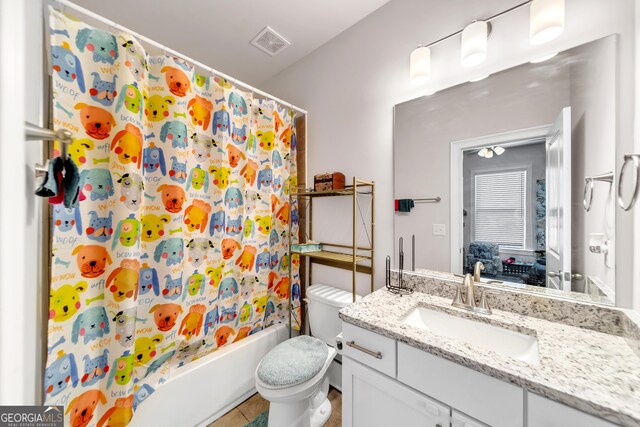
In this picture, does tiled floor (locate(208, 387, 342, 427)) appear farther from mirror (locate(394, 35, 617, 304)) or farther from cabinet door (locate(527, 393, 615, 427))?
cabinet door (locate(527, 393, 615, 427))

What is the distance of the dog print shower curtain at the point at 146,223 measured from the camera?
99 cm

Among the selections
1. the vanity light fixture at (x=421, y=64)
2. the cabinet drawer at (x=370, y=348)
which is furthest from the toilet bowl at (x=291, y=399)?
the vanity light fixture at (x=421, y=64)

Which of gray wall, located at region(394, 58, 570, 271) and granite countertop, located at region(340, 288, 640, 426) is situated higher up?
gray wall, located at region(394, 58, 570, 271)

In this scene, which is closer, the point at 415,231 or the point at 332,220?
the point at 415,231

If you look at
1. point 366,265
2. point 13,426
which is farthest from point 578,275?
point 13,426

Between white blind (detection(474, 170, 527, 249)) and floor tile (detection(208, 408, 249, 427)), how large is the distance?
5.61ft

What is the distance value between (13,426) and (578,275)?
172cm

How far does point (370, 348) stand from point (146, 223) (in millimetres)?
1284

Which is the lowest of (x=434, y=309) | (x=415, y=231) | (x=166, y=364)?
(x=166, y=364)

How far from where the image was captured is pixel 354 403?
3.18ft

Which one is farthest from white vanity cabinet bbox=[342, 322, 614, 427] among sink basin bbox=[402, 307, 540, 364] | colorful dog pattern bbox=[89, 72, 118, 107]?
colorful dog pattern bbox=[89, 72, 118, 107]

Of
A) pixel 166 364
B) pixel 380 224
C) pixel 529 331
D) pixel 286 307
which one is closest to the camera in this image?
pixel 529 331

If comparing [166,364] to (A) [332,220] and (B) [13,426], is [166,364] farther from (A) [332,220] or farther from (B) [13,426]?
(A) [332,220]

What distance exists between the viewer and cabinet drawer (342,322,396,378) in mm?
867
